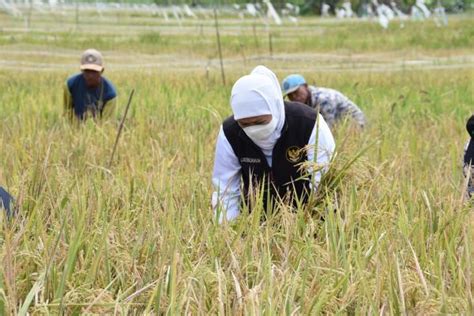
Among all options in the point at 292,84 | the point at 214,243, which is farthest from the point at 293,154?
the point at 292,84

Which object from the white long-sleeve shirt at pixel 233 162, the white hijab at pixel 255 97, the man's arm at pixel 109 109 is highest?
the white hijab at pixel 255 97

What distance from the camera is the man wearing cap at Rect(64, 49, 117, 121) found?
6.06m

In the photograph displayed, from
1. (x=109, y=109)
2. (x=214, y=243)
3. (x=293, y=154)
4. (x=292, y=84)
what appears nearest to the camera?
(x=214, y=243)

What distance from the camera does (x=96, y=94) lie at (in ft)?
20.2

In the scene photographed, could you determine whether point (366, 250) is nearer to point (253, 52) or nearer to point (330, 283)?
point (330, 283)

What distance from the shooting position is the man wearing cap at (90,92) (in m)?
6.06

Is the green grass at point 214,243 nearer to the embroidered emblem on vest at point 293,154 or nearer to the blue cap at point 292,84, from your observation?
the embroidered emblem on vest at point 293,154

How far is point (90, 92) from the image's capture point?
243 inches

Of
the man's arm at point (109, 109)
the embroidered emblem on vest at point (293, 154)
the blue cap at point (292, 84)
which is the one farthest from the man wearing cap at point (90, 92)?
the embroidered emblem on vest at point (293, 154)

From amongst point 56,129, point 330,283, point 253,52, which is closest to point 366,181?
point 330,283

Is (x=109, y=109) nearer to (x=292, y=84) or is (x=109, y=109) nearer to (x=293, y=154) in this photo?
(x=292, y=84)

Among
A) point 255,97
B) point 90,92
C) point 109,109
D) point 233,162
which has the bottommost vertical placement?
point 109,109

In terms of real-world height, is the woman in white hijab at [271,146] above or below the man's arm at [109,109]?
above

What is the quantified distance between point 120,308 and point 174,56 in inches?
517
